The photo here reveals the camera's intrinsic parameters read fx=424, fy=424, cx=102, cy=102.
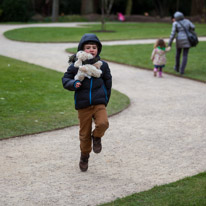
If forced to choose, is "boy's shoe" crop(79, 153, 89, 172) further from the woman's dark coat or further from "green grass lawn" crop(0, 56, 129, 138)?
the woman's dark coat

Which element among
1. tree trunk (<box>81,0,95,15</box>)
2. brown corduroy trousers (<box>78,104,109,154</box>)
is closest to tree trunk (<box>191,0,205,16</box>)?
tree trunk (<box>81,0,95,15</box>)

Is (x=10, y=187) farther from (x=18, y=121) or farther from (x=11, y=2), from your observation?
(x=11, y=2)

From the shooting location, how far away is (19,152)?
563cm

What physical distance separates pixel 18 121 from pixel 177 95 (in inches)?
158

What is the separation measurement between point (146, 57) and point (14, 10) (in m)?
24.0

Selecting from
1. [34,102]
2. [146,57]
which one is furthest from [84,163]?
[146,57]

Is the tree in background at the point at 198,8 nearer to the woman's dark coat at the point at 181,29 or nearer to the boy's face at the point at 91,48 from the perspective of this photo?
the woman's dark coat at the point at 181,29

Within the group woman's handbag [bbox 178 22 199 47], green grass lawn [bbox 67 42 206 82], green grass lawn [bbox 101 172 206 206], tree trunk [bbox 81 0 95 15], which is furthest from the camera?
tree trunk [bbox 81 0 95 15]

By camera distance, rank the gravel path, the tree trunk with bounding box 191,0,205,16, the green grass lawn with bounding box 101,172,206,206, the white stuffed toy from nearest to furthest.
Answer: the green grass lawn with bounding box 101,172,206,206
the gravel path
the white stuffed toy
the tree trunk with bounding box 191,0,205,16

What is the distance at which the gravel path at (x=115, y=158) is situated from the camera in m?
4.35

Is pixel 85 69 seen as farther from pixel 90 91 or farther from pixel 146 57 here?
pixel 146 57

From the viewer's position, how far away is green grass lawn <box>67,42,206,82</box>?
12.9 m

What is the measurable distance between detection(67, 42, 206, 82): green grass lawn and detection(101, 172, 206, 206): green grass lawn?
7332mm

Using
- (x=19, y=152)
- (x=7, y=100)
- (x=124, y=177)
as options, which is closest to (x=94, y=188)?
(x=124, y=177)
